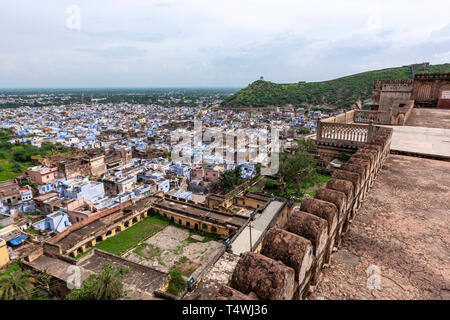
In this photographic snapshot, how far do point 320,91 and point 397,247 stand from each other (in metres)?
101

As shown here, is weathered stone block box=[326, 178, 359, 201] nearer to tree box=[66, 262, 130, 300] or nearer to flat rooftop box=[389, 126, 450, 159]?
flat rooftop box=[389, 126, 450, 159]

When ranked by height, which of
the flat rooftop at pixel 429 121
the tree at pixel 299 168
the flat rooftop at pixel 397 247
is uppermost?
the flat rooftop at pixel 429 121

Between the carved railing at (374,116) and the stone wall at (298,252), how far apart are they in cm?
866

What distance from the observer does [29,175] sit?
34.8 meters

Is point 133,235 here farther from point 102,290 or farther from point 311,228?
point 311,228

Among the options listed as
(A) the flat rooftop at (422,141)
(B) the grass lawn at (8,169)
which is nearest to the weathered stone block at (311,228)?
(A) the flat rooftop at (422,141)

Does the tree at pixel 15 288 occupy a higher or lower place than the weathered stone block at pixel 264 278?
lower

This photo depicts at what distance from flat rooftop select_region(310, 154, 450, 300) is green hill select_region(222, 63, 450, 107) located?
8037 cm

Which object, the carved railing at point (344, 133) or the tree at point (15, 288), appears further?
the tree at point (15, 288)

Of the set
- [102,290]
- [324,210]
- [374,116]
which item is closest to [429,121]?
[374,116]

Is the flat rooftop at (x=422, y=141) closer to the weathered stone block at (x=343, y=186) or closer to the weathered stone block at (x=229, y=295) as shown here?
the weathered stone block at (x=343, y=186)

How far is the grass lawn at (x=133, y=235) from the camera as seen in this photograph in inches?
758

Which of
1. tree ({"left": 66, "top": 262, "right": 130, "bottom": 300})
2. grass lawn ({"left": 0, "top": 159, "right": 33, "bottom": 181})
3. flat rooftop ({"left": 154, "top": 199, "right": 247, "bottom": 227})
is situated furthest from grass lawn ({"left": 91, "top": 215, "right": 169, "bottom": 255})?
grass lawn ({"left": 0, "top": 159, "right": 33, "bottom": 181})
